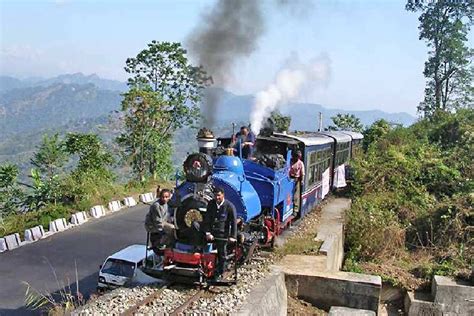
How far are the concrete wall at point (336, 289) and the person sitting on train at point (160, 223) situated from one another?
242cm

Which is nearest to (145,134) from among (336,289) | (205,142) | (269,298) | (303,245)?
(303,245)

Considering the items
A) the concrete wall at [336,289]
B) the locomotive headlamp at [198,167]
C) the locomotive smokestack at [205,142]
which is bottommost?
the concrete wall at [336,289]

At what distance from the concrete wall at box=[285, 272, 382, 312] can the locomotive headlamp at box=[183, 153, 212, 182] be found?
2.54 m

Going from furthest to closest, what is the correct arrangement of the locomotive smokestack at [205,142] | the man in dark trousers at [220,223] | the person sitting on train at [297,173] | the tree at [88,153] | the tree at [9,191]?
the tree at [88,153] → the tree at [9,191] → the person sitting on train at [297,173] → the locomotive smokestack at [205,142] → the man in dark trousers at [220,223]

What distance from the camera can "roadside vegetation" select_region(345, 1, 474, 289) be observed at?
11211 millimetres

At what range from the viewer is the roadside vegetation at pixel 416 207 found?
36.8 feet

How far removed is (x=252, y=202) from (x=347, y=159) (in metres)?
12.0

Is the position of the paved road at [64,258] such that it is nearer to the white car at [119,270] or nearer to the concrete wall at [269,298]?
the white car at [119,270]

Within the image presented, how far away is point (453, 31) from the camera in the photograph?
2977 centimetres

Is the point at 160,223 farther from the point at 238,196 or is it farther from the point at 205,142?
the point at 205,142

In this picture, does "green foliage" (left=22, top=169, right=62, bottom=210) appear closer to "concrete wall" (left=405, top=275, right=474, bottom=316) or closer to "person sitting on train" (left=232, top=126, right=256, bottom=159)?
"person sitting on train" (left=232, top=126, right=256, bottom=159)

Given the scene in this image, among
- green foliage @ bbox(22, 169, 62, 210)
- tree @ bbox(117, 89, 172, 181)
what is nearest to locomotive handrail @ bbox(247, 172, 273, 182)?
green foliage @ bbox(22, 169, 62, 210)

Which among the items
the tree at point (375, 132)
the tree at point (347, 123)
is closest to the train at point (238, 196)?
the tree at point (375, 132)

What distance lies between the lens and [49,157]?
780 inches
